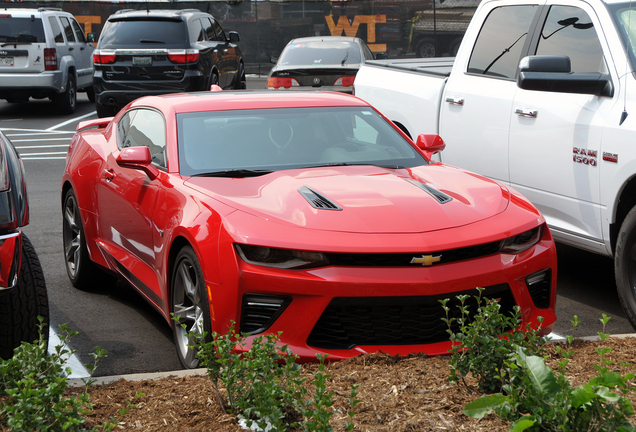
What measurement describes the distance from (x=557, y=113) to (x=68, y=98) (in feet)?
50.4

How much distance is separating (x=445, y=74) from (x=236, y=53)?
1246 cm

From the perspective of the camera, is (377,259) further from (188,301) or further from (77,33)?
(77,33)

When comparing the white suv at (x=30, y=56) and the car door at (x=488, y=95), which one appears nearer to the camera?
the car door at (x=488, y=95)

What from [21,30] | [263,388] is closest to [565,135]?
[263,388]

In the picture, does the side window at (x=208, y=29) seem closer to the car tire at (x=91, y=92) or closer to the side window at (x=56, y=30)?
the side window at (x=56, y=30)

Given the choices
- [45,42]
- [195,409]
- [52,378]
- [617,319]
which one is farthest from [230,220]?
[45,42]

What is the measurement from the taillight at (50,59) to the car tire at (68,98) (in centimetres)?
78

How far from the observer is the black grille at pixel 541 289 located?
4.14 metres

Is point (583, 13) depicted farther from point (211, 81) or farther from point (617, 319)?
point (211, 81)

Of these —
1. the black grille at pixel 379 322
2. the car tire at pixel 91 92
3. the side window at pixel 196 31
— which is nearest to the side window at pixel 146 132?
the black grille at pixel 379 322

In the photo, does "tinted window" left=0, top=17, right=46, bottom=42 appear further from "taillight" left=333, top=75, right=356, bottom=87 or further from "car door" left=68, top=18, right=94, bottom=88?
"taillight" left=333, top=75, right=356, bottom=87

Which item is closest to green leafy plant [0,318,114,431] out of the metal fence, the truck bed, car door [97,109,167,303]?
car door [97,109,167,303]

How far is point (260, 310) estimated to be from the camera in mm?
3783

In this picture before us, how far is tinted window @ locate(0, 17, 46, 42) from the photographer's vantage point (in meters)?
17.2
